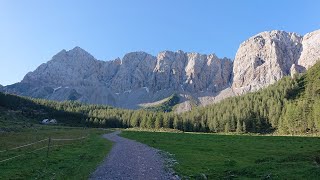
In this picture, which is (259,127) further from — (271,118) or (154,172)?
(154,172)

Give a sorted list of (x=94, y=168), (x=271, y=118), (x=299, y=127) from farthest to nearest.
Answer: (x=271, y=118) → (x=299, y=127) → (x=94, y=168)

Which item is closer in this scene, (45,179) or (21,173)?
(45,179)

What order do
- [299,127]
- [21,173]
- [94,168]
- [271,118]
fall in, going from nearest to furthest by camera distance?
[21,173] → [94,168] → [299,127] → [271,118]

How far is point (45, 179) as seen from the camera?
2430 cm

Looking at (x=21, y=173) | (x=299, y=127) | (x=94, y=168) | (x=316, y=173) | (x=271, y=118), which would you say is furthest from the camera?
(x=271, y=118)

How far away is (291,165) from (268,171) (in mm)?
3819

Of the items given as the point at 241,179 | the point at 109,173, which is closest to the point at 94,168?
the point at 109,173

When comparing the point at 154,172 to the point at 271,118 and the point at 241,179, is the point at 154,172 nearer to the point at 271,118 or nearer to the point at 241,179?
the point at 241,179

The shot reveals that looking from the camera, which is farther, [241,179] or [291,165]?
[291,165]

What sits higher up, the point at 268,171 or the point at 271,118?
the point at 271,118

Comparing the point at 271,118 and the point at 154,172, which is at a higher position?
the point at 271,118

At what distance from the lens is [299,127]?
5920 inches

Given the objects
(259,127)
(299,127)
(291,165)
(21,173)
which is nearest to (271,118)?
(259,127)

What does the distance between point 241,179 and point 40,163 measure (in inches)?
821
